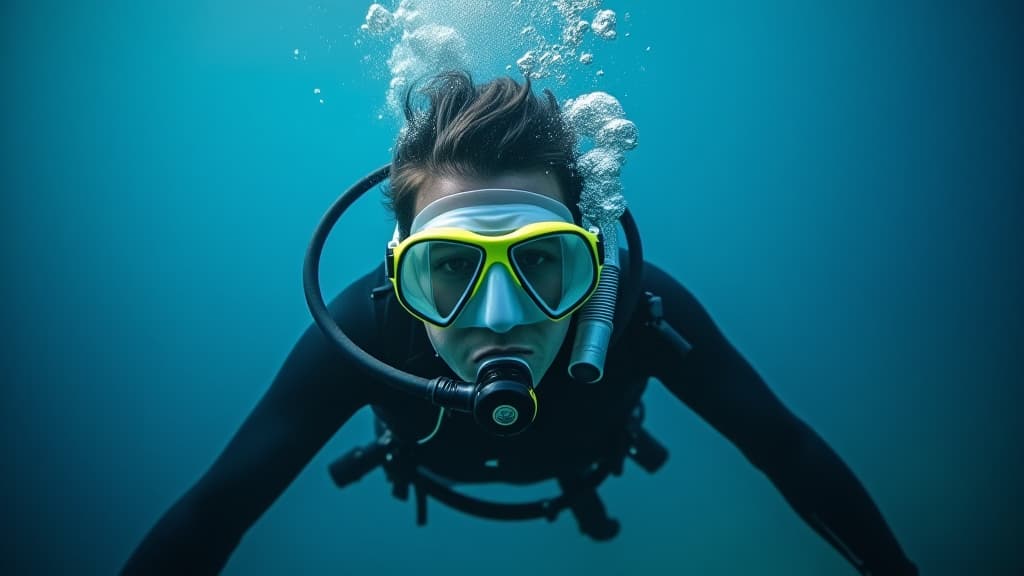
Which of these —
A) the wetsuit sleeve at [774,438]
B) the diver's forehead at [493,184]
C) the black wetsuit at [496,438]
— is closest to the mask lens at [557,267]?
the diver's forehead at [493,184]

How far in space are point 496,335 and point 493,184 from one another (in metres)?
0.55

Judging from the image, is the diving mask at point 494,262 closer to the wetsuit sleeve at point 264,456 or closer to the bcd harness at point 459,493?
the wetsuit sleeve at point 264,456

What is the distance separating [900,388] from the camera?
11.2 metres

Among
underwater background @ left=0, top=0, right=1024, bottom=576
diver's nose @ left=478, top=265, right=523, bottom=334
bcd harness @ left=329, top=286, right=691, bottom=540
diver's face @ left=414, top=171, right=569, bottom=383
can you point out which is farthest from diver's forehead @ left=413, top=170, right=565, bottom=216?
underwater background @ left=0, top=0, right=1024, bottom=576

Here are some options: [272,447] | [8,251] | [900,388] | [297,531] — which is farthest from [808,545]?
[8,251]

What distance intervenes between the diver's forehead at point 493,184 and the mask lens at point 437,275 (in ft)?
0.70

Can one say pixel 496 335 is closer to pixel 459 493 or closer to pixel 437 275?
pixel 437 275

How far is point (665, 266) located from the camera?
11.2 m

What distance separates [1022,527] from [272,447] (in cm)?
1137

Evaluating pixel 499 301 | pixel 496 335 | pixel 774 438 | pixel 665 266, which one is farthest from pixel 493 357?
pixel 665 266

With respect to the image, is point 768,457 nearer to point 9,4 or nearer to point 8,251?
point 9,4

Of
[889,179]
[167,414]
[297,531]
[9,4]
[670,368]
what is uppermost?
[889,179]

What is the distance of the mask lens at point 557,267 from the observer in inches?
65.0

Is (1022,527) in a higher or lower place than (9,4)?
lower
